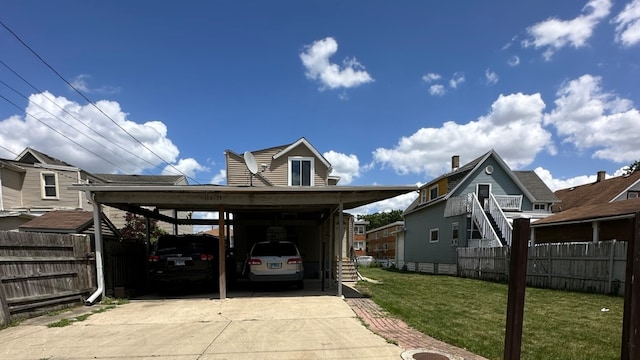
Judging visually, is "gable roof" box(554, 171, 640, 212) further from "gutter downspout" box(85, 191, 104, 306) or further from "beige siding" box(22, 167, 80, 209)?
"beige siding" box(22, 167, 80, 209)

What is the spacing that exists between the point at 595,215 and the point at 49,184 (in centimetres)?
2656

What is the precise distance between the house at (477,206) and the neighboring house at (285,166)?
27.0 feet

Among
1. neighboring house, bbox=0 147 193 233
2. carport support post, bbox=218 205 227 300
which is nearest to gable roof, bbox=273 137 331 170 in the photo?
neighboring house, bbox=0 147 193 233

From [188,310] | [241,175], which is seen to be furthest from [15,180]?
[188,310]

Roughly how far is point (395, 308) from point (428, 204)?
18484 mm

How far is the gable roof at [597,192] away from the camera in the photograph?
925 inches

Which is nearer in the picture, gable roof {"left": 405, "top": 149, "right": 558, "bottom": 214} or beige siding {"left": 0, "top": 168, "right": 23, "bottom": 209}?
→ beige siding {"left": 0, "top": 168, "right": 23, "bottom": 209}

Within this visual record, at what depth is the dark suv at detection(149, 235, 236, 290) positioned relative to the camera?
34.4ft

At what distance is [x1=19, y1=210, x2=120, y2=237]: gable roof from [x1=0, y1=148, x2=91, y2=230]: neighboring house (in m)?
8.36

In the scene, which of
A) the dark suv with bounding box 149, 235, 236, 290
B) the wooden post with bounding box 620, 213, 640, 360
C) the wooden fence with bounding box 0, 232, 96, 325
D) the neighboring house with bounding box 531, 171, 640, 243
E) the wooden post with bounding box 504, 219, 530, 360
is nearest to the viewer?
the wooden post with bounding box 620, 213, 640, 360

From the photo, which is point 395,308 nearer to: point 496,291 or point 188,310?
point 188,310

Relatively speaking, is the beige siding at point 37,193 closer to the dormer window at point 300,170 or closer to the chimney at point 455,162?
the dormer window at point 300,170

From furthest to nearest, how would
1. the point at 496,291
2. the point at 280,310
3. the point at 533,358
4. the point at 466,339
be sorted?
1. the point at 496,291
2. the point at 280,310
3. the point at 466,339
4. the point at 533,358

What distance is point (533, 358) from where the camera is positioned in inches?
199
